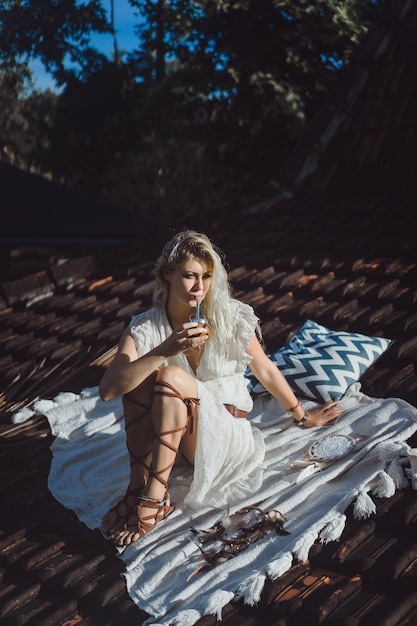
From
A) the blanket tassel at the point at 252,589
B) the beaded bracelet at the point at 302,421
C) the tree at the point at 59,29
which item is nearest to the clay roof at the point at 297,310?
the blanket tassel at the point at 252,589

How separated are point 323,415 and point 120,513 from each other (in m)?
1.05

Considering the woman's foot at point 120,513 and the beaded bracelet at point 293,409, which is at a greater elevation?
the beaded bracelet at point 293,409

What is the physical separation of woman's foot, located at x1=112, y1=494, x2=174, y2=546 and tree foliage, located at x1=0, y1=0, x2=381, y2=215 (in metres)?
12.1

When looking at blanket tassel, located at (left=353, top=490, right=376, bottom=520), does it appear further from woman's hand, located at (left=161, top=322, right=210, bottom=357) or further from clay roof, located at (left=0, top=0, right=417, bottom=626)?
woman's hand, located at (left=161, top=322, right=210, bottom=357)

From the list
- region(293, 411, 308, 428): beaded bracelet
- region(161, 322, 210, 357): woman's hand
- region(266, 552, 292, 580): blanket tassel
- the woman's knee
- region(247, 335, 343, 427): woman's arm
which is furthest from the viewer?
region(293, 411, 308, 428): beaded bracelet

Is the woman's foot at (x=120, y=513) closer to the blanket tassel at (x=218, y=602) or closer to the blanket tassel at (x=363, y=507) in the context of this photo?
the blanket tassel at (x=218, y=602)

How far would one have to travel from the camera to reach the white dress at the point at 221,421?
10.3 feet

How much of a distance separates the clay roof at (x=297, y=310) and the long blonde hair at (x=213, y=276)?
87 centimetres

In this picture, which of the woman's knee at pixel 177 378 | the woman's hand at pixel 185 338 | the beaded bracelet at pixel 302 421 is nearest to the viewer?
the woman's hand at pixel 185 338

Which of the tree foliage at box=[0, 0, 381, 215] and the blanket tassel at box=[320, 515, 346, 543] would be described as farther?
the tree foliage at box=[0, 0, 381, 215]

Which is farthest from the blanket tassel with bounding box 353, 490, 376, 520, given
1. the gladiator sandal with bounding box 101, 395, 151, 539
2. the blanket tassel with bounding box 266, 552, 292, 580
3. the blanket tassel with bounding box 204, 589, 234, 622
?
the gladiator sandal with bounding box 101, 395, 151, 539

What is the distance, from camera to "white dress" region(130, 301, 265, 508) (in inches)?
123

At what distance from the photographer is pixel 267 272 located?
5191 millimetres

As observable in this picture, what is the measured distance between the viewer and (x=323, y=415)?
11.9 feet
